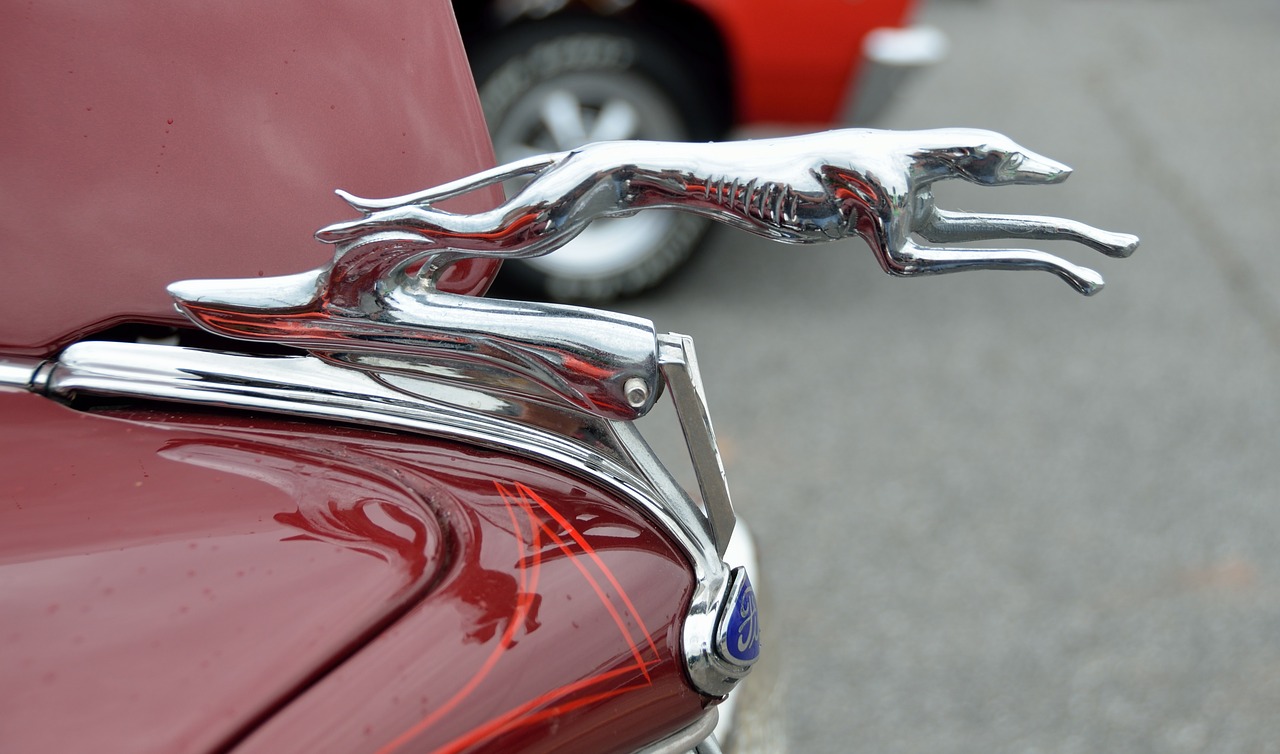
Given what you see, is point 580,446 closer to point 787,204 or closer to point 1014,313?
point 787,204

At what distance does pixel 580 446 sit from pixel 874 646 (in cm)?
181

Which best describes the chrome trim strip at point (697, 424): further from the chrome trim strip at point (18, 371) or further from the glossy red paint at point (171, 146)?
the chrome trim strip at point (18, 371)

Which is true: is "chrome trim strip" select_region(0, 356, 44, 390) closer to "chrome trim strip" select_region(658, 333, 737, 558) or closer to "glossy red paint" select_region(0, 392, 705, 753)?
"glossy red paint" select_region(0, 392, 705, 753)

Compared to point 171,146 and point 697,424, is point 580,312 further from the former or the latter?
point 171,146

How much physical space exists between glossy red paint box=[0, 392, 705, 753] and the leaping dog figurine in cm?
18

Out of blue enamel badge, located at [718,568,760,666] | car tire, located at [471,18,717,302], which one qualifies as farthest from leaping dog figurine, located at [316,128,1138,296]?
car tire, located at [471,18,717,302]

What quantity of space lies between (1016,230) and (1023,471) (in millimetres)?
2420

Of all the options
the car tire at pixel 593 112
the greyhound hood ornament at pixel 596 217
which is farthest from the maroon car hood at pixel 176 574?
the car tire at pixel 593 112

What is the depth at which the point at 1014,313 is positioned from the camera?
386 centimetres

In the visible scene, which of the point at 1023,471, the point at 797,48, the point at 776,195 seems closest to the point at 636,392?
the point at 776,195

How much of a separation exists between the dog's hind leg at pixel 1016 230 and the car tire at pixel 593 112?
2484 millimetres

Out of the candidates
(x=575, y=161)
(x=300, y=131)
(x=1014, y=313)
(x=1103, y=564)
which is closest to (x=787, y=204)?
→ (x=575, y=161)

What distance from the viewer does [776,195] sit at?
766 mm

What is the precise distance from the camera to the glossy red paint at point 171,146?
841 mm
